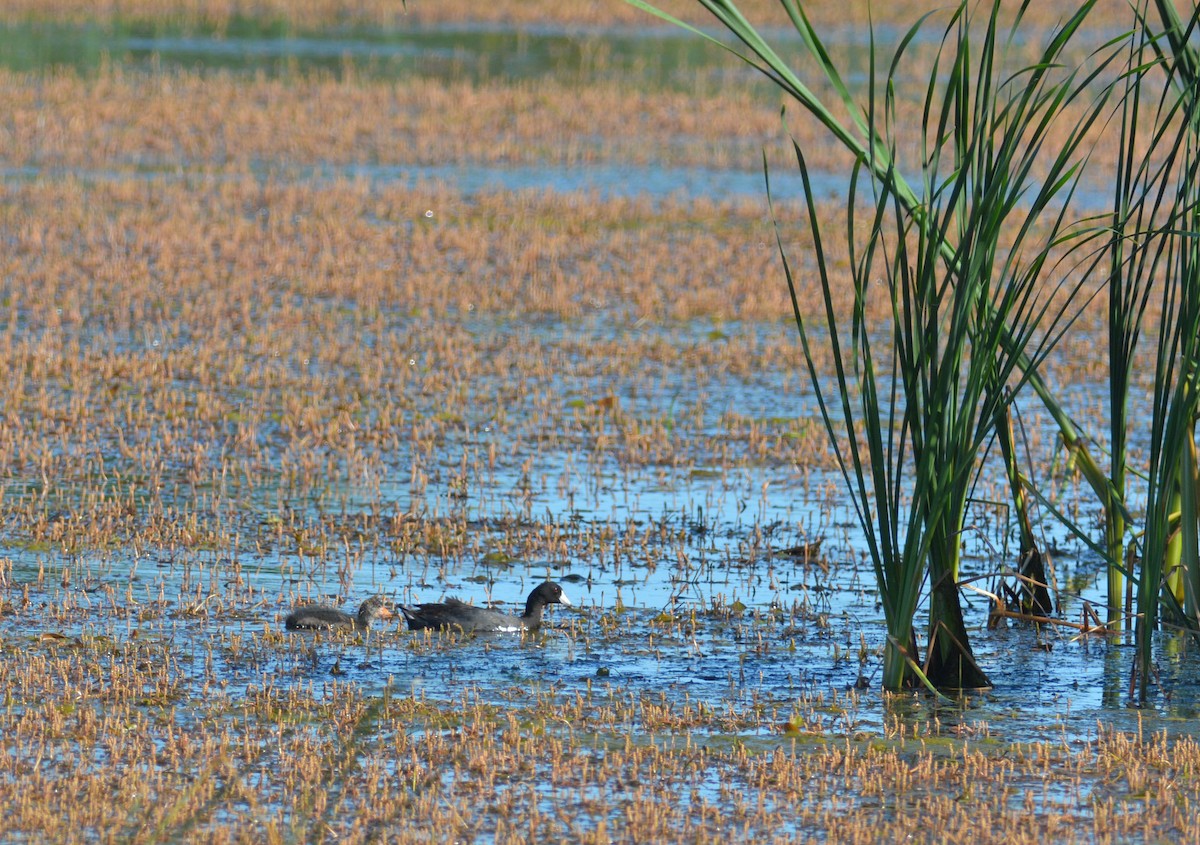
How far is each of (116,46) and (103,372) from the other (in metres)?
20.2

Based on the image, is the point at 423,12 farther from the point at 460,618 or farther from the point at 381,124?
the point at 460,618

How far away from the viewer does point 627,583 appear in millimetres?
9164

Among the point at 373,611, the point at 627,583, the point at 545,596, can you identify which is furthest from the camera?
the point at 627,583

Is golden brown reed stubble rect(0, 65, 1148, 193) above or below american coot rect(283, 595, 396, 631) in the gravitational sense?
above

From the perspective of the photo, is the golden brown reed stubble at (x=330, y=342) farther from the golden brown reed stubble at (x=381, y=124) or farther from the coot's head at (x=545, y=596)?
the golden brown reed stubble at (x=381, y=124)

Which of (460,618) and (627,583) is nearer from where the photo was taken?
(460,618)

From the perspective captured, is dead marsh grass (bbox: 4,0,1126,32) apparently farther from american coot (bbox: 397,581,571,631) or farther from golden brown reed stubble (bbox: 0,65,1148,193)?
american coot (bbox: 397,581,571,631)

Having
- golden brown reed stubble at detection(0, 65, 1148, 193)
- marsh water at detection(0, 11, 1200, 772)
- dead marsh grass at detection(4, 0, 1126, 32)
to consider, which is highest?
dead marsh grass at detection(4, 0, 1126, 32)

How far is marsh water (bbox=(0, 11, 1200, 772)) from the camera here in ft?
24.1

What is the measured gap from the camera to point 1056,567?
980cm

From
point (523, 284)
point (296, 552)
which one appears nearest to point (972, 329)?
point (296, 552)

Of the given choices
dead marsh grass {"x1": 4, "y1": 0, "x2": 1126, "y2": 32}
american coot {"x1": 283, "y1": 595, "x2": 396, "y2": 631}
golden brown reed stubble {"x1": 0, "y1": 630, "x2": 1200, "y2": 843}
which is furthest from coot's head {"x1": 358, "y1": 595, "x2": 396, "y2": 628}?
dead marsh grass {"x1": 4, "y1": 0, "x2": 1126, "y2": 32}

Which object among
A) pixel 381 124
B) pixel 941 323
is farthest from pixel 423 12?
pixel 941 323

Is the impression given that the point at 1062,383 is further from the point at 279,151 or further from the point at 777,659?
the point at 279,151
